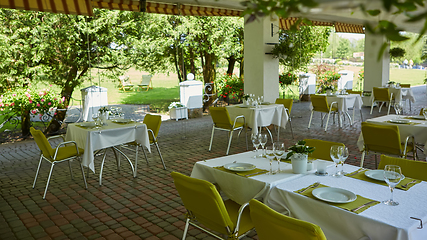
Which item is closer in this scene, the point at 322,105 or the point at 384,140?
the point at 384,140

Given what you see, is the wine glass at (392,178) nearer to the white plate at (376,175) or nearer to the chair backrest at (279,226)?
the white plate at (376,175)

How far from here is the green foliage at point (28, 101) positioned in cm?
747

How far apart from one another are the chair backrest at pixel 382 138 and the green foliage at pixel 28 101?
21.5ft

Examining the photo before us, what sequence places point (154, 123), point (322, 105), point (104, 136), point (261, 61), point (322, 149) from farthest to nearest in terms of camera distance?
point (261, 61)
point (322, 105)
point (154, 123)
point (104, 136)
point (322, 149)

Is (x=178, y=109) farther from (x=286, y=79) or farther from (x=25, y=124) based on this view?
(x=286, y=79)

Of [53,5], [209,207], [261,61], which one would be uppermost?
[53,5]

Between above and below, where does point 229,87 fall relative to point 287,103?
above

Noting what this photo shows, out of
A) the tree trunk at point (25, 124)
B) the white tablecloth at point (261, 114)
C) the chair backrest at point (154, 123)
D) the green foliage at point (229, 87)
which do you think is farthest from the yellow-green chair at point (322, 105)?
the tree trunk at point (25, 124)

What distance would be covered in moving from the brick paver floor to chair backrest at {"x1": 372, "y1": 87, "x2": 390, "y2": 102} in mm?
3617

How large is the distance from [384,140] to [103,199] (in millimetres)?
3471

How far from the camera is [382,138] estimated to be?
4234 millimetres

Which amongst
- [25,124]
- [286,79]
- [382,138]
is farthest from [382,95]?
[25,124]

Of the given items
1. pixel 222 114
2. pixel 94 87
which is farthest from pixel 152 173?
pixel 94 87

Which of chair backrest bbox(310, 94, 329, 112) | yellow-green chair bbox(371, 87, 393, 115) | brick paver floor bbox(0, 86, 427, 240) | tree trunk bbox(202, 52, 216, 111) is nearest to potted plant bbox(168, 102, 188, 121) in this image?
tree trunk bbox(202, 52, 216, 111)
